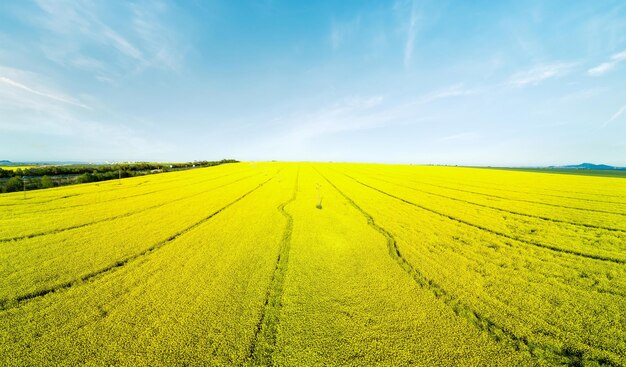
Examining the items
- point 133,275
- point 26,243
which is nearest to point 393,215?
point 133,275

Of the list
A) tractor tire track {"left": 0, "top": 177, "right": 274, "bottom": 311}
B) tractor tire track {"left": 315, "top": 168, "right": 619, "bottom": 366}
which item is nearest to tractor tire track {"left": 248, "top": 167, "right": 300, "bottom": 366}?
tractor tire track {"left": 315, "top": 168, "right": 619, "bottom": 366}

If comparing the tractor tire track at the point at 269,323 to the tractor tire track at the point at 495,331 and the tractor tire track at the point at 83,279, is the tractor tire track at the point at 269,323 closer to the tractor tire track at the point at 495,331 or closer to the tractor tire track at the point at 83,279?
the tractor tire track at the point at 495,331

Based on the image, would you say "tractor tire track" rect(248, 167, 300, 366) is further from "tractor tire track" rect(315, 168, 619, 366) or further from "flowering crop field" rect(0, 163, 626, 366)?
"tractor tire track" rect(315, 168, 619, 366)

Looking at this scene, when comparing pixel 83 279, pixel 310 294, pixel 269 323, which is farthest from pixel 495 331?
pixel 83 279

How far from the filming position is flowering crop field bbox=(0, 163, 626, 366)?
3.95 m

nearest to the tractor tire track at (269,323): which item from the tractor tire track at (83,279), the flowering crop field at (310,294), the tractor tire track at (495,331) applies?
the flowering crop field at (310,294)

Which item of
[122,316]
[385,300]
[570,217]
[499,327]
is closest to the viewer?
[499,327]

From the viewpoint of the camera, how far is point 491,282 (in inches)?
241

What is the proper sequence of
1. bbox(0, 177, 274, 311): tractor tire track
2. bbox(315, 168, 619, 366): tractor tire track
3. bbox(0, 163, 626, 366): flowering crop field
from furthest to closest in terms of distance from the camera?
bbox(0, 177, 274, 311): tractor tire track < bbox(0, 163, 626, 366): flowering crop field < bbox(315, 168, 619, 366): tractor tire track

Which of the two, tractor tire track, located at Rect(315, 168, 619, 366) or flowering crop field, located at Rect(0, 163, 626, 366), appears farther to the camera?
flowering crop field, located at Rect(0, 163, 626, 366)

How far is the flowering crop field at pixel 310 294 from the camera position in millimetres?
3947

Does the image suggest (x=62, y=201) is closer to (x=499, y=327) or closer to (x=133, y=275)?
(x=133, y=275)

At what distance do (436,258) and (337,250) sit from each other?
3.30 m

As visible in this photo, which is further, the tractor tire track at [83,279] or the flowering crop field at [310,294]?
the tractor tire track at [83,279]
